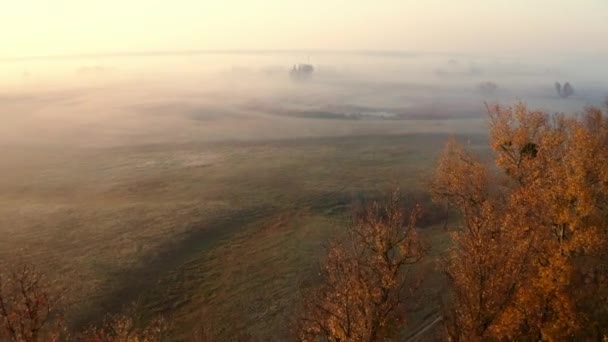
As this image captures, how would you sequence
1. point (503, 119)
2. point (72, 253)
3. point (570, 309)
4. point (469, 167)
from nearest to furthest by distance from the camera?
point (570, 309) → point (503, 119) → point (469, 167) → point (72, 253)

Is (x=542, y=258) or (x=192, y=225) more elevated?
(x=542, y=258)

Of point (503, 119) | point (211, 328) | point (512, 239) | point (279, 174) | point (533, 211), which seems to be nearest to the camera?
point (512, 239)

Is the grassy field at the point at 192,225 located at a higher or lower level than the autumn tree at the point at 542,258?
lower

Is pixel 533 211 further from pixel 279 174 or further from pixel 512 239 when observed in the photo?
pixel 279 174

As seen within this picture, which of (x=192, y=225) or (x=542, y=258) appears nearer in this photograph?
(x=542, y=258)

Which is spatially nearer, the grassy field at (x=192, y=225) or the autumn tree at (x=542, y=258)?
the autumn tree at (x=542, y=258)

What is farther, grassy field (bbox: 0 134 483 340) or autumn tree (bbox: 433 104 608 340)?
grassy field (bbox: 0 134 483 340)

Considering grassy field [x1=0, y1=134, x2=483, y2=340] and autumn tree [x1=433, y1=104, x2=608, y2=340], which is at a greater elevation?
autumn tree [x1=433, y1=104, x2=608, y2=340]

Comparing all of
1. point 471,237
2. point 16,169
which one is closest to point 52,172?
point 16,169

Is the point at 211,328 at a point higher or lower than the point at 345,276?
lower

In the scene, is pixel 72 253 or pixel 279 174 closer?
pixel 72 253

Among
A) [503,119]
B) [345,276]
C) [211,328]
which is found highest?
[503,119]
